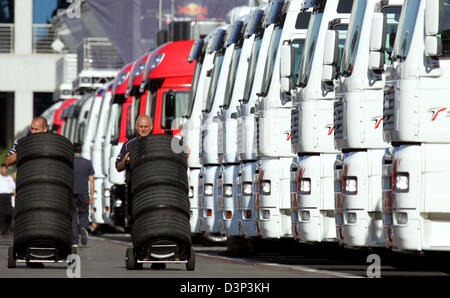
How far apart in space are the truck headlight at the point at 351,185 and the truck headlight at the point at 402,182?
1.48m

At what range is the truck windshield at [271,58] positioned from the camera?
64.0 ft

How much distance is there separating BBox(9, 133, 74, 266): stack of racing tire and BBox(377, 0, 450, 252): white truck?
3.88 m

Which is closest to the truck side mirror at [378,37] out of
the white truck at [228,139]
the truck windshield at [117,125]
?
the white truck at [228,139]

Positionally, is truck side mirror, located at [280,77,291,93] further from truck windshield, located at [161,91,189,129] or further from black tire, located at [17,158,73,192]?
truck windshield, located at [161,91,189,129]

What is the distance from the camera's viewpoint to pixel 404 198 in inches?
558

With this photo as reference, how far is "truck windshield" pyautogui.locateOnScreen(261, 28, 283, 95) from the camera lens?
768 inches

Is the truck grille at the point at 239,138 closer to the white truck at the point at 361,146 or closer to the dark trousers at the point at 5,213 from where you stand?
the white truck at the point at 361,146

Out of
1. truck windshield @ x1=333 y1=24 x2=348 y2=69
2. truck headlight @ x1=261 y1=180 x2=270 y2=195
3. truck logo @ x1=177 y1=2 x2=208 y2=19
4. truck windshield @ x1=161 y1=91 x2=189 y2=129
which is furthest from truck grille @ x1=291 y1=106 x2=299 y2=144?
truck logo @ x1=177 y1=2 x2=208 y2=19

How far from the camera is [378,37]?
48.5 feet

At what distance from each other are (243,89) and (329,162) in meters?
4.17

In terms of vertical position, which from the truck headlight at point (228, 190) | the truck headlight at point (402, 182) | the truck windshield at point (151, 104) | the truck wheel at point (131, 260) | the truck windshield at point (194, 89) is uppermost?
the truck windshield at point (151, 104)

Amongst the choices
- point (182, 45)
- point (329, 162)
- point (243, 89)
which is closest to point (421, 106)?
point (329, 162)

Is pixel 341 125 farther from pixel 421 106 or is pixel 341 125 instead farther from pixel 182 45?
pixel 182 45

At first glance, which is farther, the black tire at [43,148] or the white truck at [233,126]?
the white truck at [233,126]
